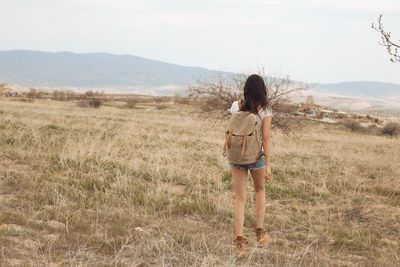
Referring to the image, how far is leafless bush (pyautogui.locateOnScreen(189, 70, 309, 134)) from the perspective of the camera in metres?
15.9

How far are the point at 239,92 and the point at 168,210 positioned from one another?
9079 millimetres

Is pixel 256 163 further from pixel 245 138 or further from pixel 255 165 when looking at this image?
pixel 245 138

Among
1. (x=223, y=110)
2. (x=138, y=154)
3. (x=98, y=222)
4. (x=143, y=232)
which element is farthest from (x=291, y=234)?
(x=223, y=110)

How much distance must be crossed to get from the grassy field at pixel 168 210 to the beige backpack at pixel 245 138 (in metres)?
0.99

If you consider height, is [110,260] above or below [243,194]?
below

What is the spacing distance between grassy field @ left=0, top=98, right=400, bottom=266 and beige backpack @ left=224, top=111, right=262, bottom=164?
0.99m

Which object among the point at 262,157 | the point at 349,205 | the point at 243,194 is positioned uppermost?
the point at 262,157

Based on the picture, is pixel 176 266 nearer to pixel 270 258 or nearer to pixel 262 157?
pixel 270 258

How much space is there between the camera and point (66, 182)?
8320mm

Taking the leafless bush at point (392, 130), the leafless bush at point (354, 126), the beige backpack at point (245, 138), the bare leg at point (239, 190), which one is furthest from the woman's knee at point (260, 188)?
the leafless bush at point (354, 126)

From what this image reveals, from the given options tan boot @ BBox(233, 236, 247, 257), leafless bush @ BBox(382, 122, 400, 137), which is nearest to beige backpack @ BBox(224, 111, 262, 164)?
tan boot @ BBox(233, 236, 247, 257)

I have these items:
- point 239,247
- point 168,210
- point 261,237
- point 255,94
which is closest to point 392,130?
point 168,210

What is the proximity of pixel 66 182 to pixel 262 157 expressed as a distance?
4.07 meters

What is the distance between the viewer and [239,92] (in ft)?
51.8
